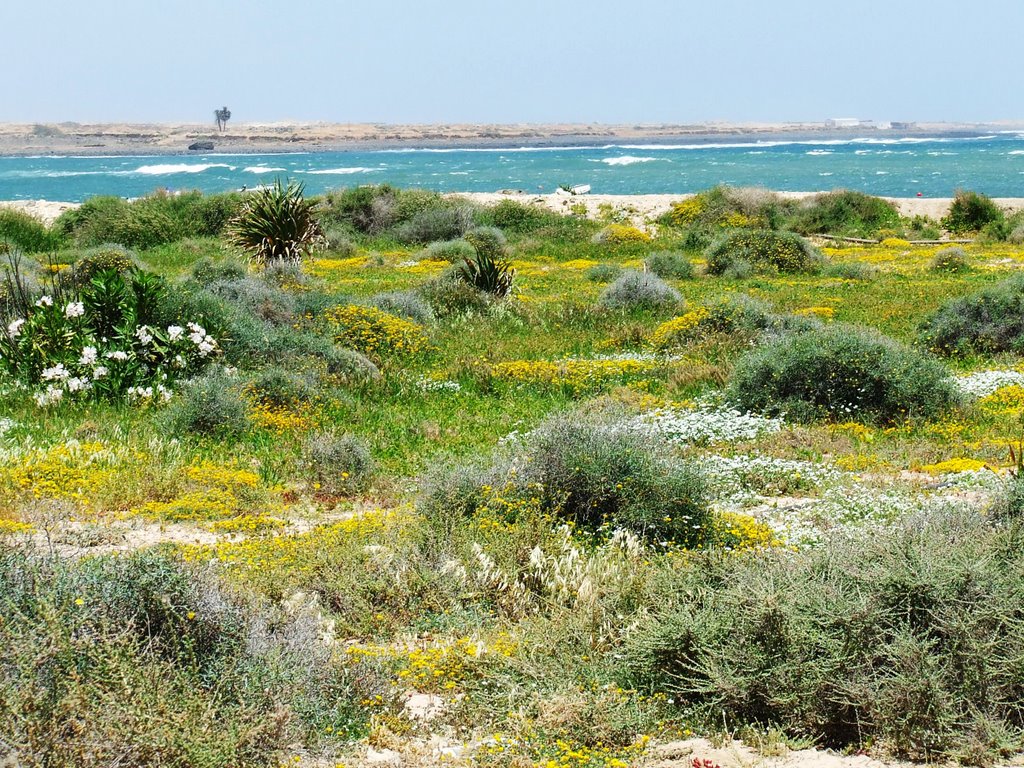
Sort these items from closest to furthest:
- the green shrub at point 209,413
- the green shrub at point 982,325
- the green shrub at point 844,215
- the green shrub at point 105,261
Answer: the green shrub at point 209,413 < the green shrub at point 982,325 < the green shrub at point 105,261 < the green shrub at point 844,215

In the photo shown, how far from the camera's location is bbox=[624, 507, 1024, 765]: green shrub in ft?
13.6

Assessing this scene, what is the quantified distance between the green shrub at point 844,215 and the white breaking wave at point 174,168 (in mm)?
112340

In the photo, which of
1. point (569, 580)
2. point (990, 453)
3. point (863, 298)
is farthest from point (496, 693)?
point (863, 298)

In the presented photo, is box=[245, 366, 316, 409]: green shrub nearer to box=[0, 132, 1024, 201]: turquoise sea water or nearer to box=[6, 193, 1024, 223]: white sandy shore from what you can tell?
box=[6, 193, 1024, 223]: white sandy shore

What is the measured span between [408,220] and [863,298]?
2269 centimetres

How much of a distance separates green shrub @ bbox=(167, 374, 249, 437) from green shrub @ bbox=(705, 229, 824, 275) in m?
18.3

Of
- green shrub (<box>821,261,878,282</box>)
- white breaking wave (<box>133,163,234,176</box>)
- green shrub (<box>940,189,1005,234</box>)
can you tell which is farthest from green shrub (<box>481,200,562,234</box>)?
white breaking wave (<box>133,163,234,176</box>)

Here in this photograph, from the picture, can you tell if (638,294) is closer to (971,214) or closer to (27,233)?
(27,233)

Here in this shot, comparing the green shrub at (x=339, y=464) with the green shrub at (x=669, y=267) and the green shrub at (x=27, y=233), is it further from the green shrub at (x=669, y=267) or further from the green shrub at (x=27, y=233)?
the green shrub at (x=27, y=233)

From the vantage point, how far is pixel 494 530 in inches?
270

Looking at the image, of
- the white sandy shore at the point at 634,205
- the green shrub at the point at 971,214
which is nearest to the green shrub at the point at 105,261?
the white sandy shore at the point at 634,205

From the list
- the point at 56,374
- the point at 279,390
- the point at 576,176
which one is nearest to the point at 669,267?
the point at 279,390

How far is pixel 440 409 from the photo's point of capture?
12.3 m

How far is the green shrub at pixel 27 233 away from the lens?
33.0 m
